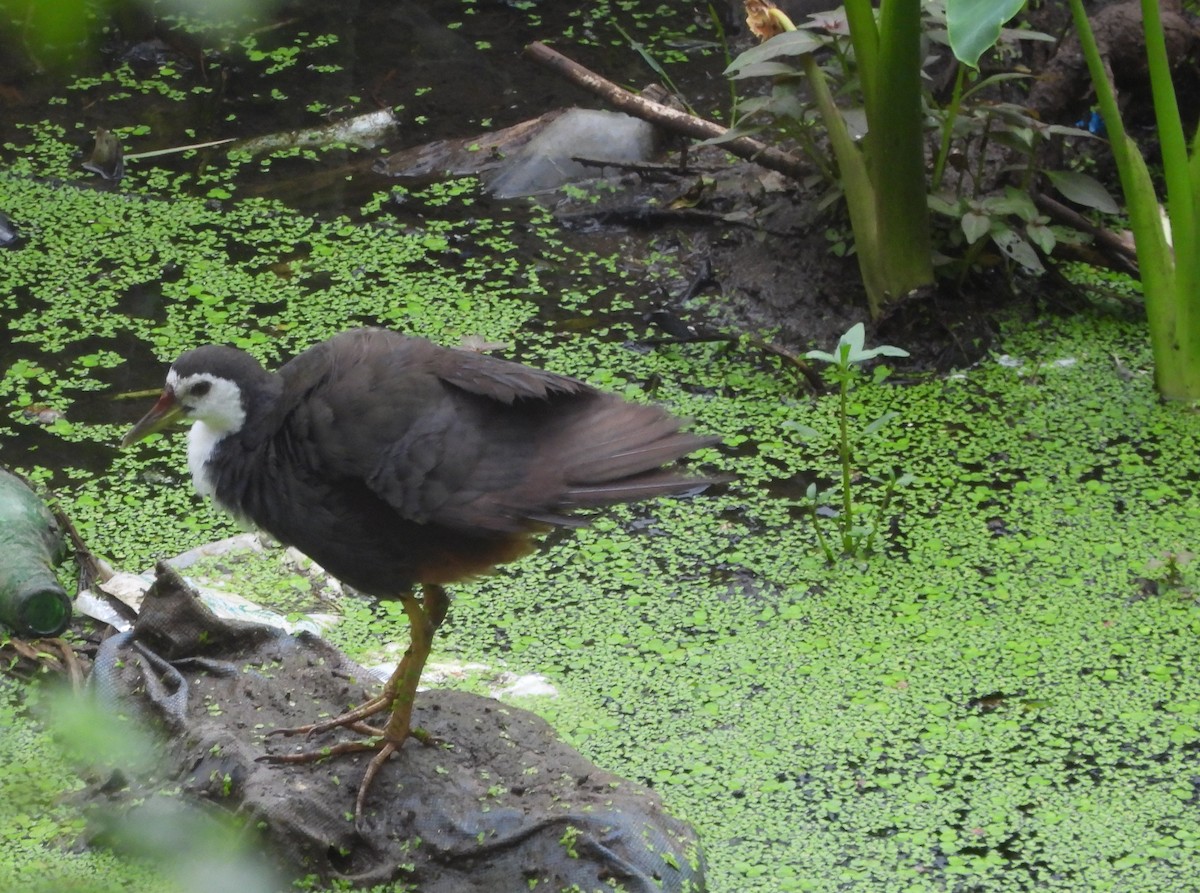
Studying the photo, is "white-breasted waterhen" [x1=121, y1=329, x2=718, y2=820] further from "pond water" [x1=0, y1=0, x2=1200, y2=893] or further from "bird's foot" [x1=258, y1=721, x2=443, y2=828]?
"pond water" [x1=0, y1=0, x2=1200, y2=893]

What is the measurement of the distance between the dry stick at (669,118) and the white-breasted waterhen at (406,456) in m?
2.25

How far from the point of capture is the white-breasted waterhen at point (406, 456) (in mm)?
2453

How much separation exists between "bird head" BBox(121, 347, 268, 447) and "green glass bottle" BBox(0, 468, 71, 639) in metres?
0.65

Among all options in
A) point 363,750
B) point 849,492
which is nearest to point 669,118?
point 849,492

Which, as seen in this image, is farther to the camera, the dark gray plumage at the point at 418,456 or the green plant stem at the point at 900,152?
the green plant stem at the point at 900,152

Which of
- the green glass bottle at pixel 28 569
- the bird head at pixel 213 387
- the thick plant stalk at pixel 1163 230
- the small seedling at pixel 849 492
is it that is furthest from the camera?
the thick plant stalk at pixel 1163 230

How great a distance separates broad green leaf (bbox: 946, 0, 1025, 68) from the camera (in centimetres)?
300

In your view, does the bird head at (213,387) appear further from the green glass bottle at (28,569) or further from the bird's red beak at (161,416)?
the green glass bottle at (28,569)

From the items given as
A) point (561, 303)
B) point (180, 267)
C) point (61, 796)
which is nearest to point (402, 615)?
point (61, 796)

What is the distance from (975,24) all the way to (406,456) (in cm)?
162

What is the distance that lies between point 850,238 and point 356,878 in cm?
281

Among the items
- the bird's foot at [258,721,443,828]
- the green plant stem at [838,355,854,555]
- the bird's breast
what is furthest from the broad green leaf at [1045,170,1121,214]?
the bird's breast

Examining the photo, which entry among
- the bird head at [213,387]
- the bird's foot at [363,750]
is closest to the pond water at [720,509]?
the bird's foot at [363,750]

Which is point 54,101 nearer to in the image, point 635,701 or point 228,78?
point 228,78
